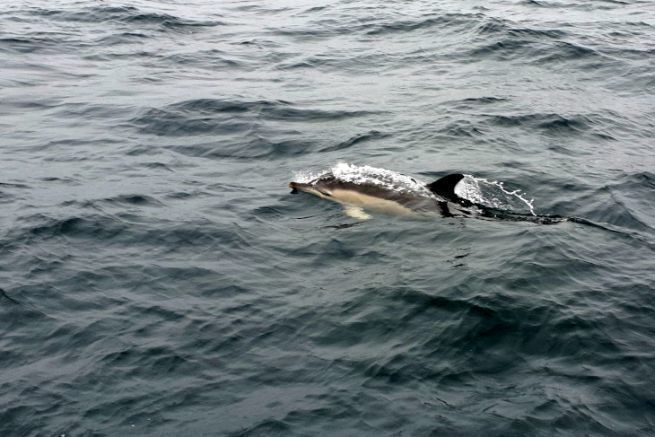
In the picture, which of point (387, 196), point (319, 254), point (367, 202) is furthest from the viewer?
point (367, 202)

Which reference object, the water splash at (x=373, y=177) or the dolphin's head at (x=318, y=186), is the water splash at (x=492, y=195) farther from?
the dolphin's head at (x=318, y=186)

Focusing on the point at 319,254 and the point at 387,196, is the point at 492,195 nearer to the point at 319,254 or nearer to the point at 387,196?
the point at 387,196

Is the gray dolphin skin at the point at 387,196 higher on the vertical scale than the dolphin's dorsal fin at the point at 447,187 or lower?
lower

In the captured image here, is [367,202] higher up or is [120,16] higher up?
[120,16]

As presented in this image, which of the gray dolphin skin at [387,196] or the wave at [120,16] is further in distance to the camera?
the wave at [120,16]

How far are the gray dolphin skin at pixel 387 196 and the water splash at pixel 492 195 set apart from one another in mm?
424

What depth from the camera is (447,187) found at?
40.7 feet

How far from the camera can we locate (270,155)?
51.5 ft

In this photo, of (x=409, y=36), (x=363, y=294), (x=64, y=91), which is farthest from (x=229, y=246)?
(x=409, y=36)

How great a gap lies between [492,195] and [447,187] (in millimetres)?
1238

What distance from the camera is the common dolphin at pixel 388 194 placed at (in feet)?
40.7

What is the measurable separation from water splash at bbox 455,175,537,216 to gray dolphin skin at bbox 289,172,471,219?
0.42m

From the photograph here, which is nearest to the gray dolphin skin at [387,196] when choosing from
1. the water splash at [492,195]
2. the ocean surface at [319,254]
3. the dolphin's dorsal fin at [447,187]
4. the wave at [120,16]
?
the dolphin's dorsal fin at [447,187]

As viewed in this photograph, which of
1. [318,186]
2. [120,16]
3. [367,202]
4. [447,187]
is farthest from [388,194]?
[120,16]
